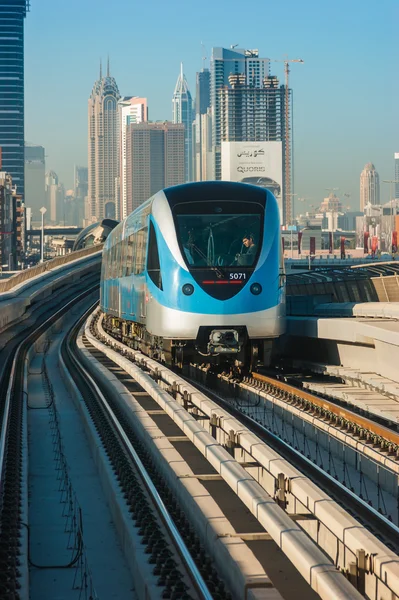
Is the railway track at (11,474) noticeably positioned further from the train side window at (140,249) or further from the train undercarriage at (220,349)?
the train side window at (140,249)

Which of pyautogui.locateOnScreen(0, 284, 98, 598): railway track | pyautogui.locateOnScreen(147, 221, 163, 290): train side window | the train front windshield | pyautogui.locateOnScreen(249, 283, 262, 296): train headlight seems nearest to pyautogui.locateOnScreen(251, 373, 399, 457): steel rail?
pyautogui.locateOnScreen(249, 283, 262, 296): train headlight

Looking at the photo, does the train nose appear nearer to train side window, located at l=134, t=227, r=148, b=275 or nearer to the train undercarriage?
the train undercarriage

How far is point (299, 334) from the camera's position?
71.7 ft

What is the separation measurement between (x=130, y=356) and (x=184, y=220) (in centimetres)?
845

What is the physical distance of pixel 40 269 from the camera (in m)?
65.5

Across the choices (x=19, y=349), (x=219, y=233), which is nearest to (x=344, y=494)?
(x=219, y=233)

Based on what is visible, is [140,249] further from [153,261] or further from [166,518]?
[166,518]

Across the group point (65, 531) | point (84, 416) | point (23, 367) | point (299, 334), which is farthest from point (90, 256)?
point (65, 531)

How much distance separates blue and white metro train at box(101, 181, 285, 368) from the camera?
1773 cm

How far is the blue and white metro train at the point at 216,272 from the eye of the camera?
17734 millimetres

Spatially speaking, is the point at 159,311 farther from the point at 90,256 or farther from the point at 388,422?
the point at 90,256

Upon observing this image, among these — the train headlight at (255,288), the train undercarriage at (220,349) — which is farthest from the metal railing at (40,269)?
the train headlight at (255,288)

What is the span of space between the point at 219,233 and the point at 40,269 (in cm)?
4857

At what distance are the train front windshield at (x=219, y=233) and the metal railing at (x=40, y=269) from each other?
3781 cm
